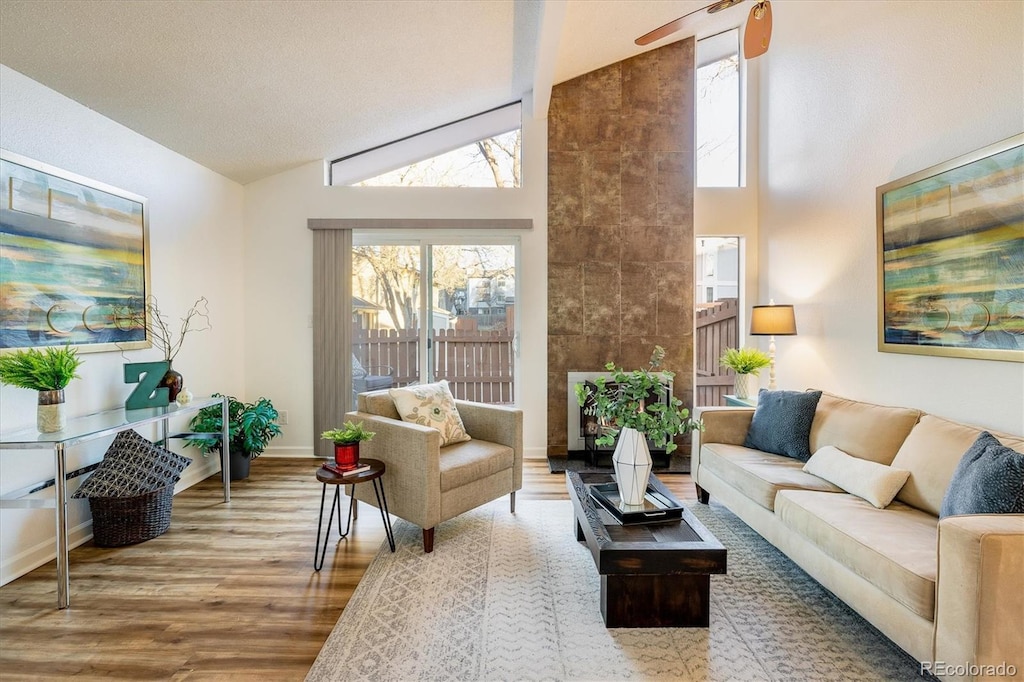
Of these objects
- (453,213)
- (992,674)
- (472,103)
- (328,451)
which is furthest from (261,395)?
(992,674)

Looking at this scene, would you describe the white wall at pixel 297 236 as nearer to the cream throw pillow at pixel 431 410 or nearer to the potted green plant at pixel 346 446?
the cream throw pillow at pixel 431 410

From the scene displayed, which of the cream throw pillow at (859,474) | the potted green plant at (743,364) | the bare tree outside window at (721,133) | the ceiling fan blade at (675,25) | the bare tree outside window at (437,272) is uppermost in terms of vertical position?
the bare tree outside window at (721,133)

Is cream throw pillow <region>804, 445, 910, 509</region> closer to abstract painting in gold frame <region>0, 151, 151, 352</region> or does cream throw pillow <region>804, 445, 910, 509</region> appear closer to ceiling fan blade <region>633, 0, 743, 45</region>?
ceiling fan blade <region>633, 0, 743, 45</region>

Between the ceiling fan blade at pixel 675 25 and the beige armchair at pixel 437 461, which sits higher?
the ceiling fan blade at pixel 675 25

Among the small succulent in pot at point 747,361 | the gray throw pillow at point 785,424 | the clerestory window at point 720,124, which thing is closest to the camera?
the gray throw pillow at point 785,424

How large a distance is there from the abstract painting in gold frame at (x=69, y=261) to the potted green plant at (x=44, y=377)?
0.78 feet

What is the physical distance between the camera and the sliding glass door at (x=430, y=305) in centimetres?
447

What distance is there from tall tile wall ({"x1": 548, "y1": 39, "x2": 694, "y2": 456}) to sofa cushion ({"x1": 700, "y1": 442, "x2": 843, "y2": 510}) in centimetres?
147

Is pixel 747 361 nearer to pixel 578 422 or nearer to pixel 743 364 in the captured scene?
pixel 743 364

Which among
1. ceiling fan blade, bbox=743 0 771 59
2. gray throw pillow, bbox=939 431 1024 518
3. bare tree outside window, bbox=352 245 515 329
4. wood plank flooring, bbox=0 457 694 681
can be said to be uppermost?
ceiling fan blade, bbox=743 0 771 59

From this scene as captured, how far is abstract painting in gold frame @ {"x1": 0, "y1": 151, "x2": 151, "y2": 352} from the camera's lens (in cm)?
232

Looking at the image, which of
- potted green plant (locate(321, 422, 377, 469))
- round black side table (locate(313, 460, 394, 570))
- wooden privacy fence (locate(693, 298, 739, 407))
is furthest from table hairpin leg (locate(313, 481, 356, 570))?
wooden privacy fence (locate(693, 298, 739, 407))

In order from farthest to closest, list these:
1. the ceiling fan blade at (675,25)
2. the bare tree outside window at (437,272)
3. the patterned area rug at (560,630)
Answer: the bare tree outside window at (437,272)
the ceiling fan blade at (675,25)
the patterned area rug at (560,630)

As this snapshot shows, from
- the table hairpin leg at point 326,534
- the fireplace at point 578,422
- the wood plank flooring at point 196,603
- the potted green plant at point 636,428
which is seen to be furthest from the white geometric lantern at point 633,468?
the fireplace at point 578,422
